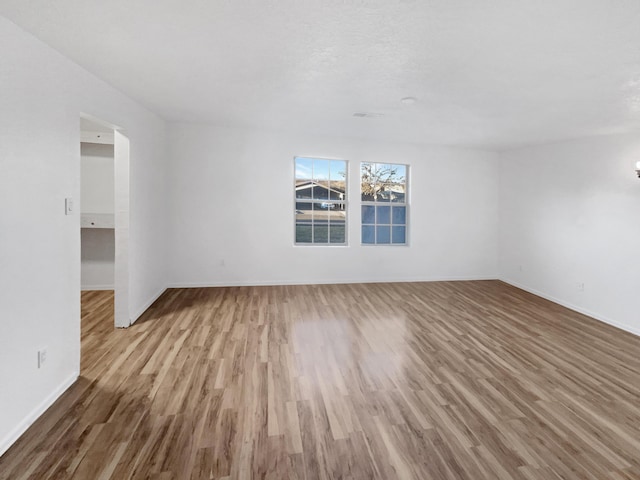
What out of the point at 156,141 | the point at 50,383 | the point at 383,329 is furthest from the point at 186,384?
the point at 156,141

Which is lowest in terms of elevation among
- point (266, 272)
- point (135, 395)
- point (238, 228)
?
point (135, 395)

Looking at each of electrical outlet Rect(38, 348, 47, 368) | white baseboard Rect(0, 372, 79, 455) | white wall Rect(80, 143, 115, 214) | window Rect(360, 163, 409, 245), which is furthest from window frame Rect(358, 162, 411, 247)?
electrical outlet Rect(38, 348, 47, 368)

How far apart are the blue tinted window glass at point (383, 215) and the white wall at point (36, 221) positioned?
14.7 feet

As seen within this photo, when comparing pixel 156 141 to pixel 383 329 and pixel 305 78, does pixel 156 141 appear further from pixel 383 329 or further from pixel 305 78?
pixel 383 329

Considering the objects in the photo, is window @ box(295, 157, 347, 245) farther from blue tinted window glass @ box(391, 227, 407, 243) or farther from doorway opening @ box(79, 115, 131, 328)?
doorway opening @ box(79, 115, 131, 328)

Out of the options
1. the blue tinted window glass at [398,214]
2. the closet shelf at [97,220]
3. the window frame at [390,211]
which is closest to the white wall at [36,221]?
the closet shelf at [97,220]

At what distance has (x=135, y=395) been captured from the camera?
237 centimetres

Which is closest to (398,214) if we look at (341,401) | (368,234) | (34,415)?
(368,234)

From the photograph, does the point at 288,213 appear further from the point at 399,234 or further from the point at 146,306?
the point at 146,306

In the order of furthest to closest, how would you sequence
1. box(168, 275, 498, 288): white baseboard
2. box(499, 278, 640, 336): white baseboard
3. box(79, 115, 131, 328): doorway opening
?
→ box(168, 275, 498, 288): white baseboard → box(79, 115, 131, 328): doorway opening → box(499, 278, 640, 336): white baseboard

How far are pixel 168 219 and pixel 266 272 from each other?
1797 millimetres

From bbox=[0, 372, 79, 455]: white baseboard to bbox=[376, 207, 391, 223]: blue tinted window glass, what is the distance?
4.93m

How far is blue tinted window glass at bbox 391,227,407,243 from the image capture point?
20.4 feet

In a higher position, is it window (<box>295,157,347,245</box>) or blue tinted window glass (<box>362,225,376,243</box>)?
window (<box>295,157,347,245</box>)
